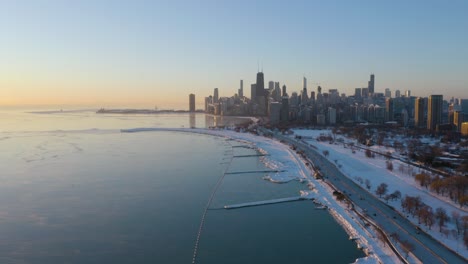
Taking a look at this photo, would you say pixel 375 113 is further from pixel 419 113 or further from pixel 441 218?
pixel 441 218

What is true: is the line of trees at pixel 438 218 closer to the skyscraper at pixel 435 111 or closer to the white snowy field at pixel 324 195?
the white snowy field at pixel 324 195

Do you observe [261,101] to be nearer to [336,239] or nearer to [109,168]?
[109,168]

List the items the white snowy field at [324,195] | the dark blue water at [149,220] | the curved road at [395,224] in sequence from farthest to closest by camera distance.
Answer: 1. the dark blue water at [149,220]
2. the white snowy field at [324,195]
3. the curved road at [395,224]

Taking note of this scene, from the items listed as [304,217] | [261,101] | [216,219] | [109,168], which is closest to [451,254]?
[304,217]

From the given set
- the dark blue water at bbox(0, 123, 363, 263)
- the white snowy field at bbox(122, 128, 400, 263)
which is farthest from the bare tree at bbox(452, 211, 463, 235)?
the dark blue water at bbox(0, 123, 363, 263)

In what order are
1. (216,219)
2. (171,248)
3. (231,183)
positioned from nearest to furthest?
(171,248)
(216,219)
(231,183)

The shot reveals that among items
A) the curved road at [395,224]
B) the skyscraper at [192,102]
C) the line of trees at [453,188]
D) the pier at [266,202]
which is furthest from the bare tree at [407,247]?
the skyscraper at [192,102]

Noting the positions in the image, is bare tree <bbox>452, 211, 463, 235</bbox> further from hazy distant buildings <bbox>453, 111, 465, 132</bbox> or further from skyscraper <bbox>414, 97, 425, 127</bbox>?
skyscraper <bbox>414, 97, 425, 127</bbox>
